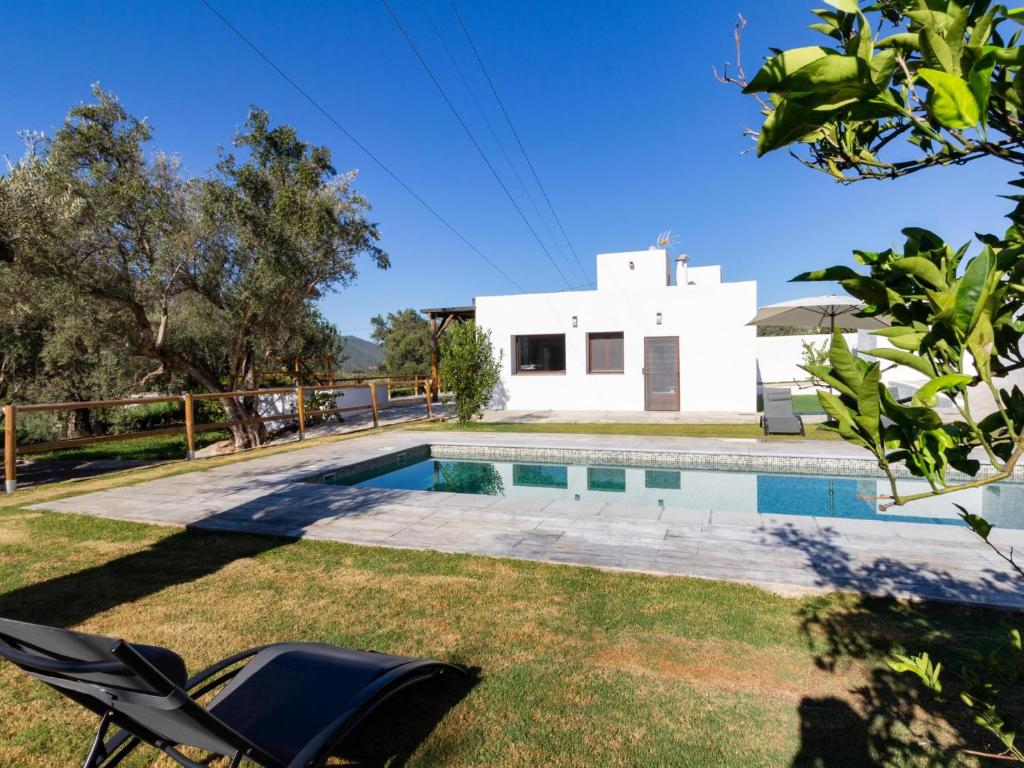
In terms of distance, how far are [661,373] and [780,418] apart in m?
4.95

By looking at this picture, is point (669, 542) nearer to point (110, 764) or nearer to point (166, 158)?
point (110, 764)

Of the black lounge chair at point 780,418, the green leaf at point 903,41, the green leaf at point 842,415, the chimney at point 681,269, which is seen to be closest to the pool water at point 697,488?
the black lounge chair at point 780,418

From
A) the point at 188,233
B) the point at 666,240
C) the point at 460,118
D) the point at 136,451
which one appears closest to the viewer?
the point at 188,233

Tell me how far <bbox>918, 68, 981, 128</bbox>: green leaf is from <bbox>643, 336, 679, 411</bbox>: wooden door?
14.9 metres

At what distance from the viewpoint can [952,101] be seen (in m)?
0.56

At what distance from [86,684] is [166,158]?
12.6 m

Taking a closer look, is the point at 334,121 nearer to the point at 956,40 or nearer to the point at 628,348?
the point at 628,348

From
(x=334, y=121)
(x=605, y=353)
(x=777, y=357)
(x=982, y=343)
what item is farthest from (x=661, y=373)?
(x=982, y=343)

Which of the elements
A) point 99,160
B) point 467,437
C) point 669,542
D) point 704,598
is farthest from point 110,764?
point 99,160

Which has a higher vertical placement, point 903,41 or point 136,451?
point 903,41

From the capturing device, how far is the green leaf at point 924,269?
2.44 feet

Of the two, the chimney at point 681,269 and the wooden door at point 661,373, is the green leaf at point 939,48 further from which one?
the chimney at point 681,269

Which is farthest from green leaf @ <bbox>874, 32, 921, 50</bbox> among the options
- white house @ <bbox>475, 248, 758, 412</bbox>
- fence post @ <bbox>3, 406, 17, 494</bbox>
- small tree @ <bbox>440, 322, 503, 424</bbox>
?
white house @ <bbox>475, 248, 758, 412</bbox>

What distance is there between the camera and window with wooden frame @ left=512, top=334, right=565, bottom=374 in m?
→ 16.5
